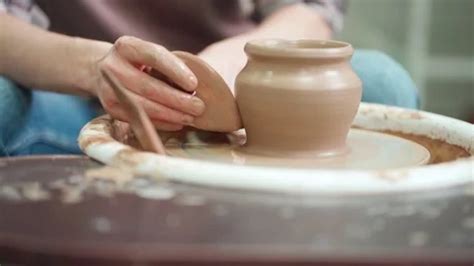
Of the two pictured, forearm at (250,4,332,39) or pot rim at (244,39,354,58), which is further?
forearm at (250,4,332,39)

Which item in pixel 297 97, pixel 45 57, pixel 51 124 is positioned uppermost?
pixel 297 97

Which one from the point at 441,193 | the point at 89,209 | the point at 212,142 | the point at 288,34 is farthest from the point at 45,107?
the point at 441,193

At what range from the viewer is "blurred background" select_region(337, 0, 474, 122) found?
320 cm

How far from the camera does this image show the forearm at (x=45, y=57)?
1177 millimetres

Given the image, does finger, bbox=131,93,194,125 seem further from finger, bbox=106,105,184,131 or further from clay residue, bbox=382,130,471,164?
clay residue, bbox=382,130,471,164

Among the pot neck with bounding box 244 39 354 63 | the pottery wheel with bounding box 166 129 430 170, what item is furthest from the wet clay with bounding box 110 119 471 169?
the pot neck with bounding box 244 39 354 63

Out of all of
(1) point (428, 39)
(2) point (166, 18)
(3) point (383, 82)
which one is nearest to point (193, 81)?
(3) point (383, 82)

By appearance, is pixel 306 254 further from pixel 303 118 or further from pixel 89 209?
pixel 303 118

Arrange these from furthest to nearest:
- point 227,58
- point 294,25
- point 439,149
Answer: point 294,25
point 227,58
point 439,149

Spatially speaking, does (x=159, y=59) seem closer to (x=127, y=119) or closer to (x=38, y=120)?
(x=127, y=119)

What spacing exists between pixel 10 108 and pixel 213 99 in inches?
14.1

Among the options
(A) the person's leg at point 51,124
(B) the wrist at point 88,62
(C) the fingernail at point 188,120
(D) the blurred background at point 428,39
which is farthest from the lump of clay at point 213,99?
(D) the blurred background at point 428,39

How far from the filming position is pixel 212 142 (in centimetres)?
104

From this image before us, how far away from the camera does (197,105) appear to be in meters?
0.99
